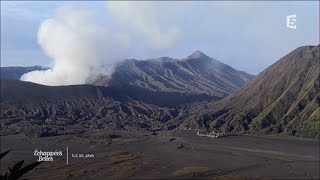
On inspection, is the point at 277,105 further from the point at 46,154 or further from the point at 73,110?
the point at 46,154

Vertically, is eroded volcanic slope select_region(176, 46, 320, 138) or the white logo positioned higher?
eroded volcanic slope select_region(176, 46, 320, 138)

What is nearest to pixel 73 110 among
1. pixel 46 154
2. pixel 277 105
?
pixel 277 105

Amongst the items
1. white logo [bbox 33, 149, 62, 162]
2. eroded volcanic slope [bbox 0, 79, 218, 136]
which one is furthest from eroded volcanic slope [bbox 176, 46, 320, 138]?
white logo [bbox 33, 149, 62, 162]

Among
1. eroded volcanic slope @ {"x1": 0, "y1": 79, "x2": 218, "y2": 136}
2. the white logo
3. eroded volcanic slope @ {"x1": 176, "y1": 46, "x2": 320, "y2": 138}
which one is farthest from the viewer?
eroded volcanic slope @ {"x1": 0, "y1": 79, "x2": 218, "y2": 136}

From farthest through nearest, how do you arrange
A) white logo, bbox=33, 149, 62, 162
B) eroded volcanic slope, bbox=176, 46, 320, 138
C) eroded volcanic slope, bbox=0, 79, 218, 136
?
eroded volcanic slope, bbox=0, 79, 218, 136, eroded volcanic slope, bbox=176, 46, 320, 138, white logo, bbox=33, 149, 62, 162

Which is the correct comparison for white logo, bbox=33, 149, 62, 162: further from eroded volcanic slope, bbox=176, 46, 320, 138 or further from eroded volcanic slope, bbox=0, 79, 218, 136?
eroded volcanic slope, bbox=176, 46, 320, 138

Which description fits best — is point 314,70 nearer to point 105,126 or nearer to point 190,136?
point 190,136

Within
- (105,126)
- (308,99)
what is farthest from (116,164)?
(308,99)

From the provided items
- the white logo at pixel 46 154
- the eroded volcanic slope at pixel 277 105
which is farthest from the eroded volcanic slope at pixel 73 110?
the white logo at pixel 46 154
